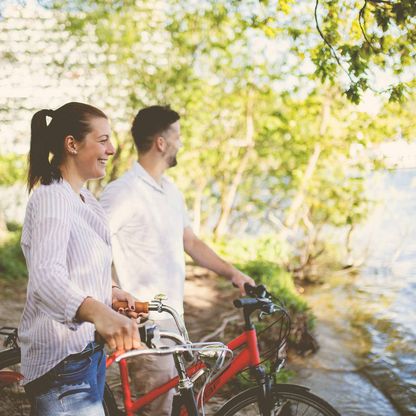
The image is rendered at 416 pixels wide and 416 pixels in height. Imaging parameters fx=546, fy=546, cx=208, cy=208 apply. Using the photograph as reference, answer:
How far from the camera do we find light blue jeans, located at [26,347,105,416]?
6.63ft

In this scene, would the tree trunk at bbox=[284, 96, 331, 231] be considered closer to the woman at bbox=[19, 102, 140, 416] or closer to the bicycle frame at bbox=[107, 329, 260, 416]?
the bicycle frame at bbox=[107, 329, 260, 416]

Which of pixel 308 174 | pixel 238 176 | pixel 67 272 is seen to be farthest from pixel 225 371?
pixel 238 176

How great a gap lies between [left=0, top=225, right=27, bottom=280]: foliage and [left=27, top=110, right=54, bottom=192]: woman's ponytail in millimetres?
7930

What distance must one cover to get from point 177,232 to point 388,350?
20.8 feet

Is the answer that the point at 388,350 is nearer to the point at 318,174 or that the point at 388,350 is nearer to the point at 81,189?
the point at 318,174

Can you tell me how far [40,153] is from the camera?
214 centimetres

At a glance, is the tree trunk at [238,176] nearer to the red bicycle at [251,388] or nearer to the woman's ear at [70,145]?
the red bicycle at [251,388]

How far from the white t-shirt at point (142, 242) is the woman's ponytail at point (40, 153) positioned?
0.98 m

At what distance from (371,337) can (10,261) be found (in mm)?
6546

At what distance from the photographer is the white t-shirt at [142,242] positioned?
10.4 ft

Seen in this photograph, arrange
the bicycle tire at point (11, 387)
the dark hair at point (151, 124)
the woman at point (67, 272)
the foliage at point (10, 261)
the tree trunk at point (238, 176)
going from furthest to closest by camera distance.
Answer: the tree trunk at point (238, 176)
the foliage at point (10, 261)
the dark hair at point (151, 124)
the bicycle tire at point (11, 387)
the woman at point (67, 272)

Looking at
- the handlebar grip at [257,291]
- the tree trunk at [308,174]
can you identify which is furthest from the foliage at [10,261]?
the handlebar grip at [257,291]

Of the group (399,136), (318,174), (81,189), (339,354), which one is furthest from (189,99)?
(81,189)

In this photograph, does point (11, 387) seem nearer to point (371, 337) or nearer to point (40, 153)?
point (40, 153)
